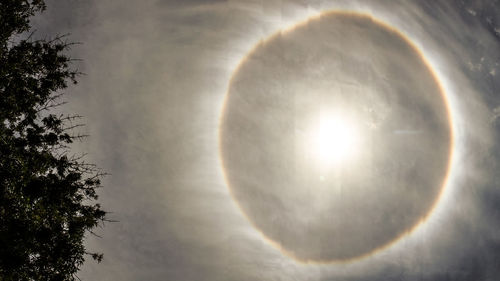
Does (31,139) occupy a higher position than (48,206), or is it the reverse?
(31,139)

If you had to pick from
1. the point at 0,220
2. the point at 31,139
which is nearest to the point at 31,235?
the point at 0,220

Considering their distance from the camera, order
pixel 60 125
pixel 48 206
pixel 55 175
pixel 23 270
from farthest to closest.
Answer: pixel 60 125, pixel 55 175, pixel 48 206, pixel 23 270

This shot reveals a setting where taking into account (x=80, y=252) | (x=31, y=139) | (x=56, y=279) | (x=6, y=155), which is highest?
(x=31, y=139)

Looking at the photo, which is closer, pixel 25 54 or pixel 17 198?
pixel 17 198

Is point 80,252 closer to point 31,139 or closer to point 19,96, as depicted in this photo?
point 31,139

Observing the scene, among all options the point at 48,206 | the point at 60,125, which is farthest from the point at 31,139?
the point at 48,206

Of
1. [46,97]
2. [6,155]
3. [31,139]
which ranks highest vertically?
[46,97]

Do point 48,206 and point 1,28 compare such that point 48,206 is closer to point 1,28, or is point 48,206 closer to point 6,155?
Answer: point 6,155

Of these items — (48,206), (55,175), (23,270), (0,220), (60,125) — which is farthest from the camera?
(60,125)

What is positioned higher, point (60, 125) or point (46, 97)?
point (46, 97)
